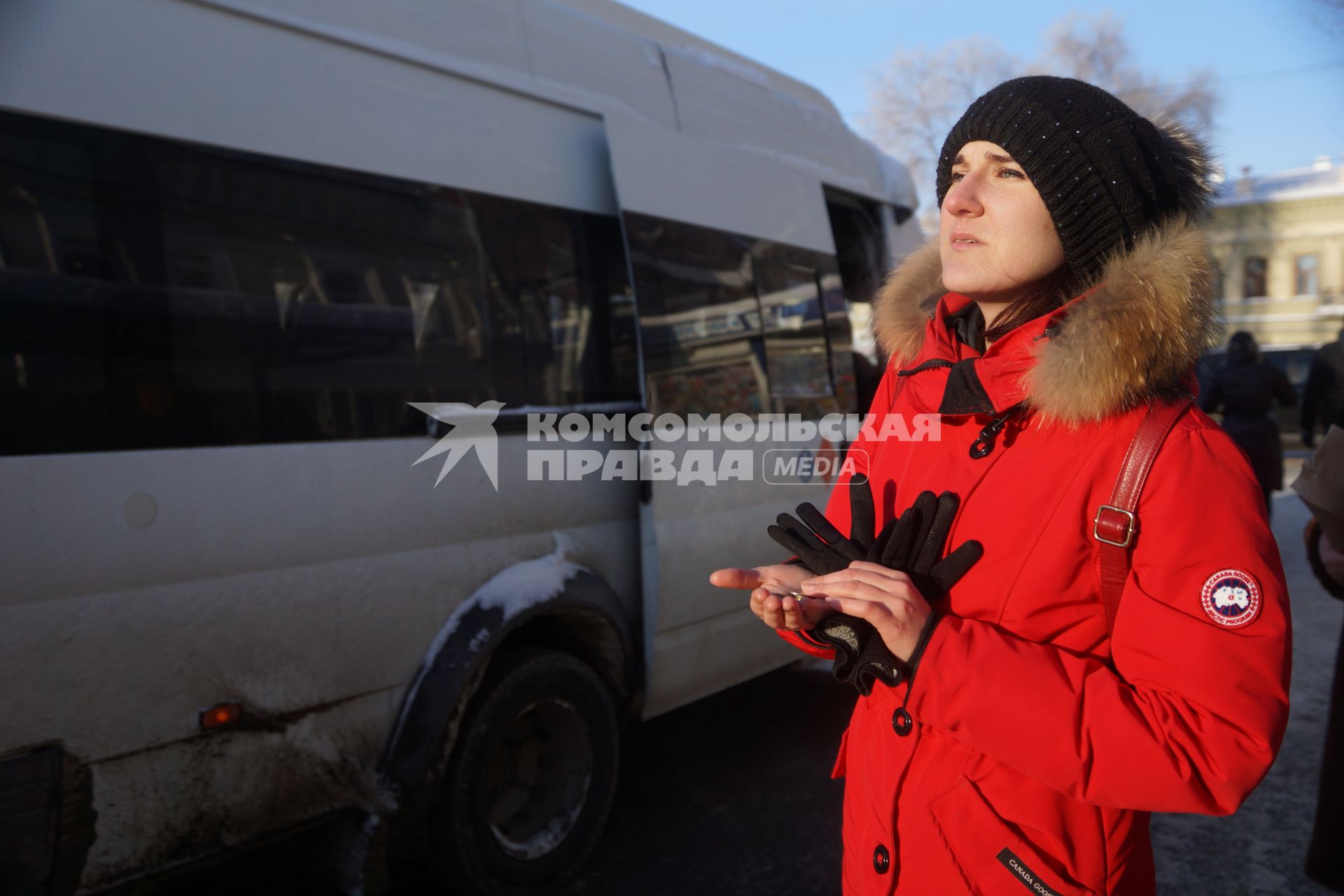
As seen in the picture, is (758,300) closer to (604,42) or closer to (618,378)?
(618,378)

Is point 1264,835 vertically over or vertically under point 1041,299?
under

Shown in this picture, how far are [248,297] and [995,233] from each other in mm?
1827

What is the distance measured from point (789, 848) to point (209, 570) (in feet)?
7.48

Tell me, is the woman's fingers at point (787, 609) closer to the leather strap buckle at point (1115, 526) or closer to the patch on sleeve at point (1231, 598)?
the leather strap buckle at point (1115, 526)

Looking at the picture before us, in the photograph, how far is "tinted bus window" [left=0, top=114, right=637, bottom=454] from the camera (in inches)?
78.8

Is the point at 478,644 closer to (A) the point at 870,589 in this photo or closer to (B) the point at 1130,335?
(A) the point at 870,589

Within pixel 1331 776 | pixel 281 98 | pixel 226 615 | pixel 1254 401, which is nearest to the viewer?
pixel 226 615

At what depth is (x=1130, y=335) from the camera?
1.25 metres

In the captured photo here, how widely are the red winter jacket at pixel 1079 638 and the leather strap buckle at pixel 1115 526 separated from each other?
2 cm

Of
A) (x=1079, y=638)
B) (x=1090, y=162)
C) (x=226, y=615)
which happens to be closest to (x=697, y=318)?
(x=226, y=615)

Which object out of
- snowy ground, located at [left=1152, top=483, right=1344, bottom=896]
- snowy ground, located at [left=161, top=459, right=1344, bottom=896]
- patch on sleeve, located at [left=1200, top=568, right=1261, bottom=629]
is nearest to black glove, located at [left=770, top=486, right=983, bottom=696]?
patch on sleeve, located at [left=1200, top=568, right=1261, bottom=629]

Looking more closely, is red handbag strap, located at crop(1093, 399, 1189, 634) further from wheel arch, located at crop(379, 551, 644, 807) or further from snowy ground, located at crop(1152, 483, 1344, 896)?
snowy ground, located at crop(1152, 483, 1344, 896)

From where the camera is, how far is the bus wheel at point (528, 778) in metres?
2.84

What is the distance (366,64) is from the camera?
257 cm
